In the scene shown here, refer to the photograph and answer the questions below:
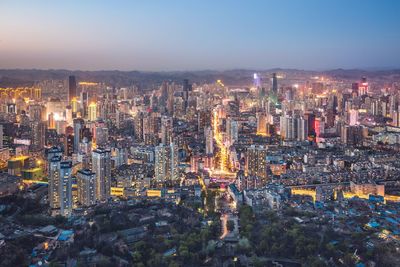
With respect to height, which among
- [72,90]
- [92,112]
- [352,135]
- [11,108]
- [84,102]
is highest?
[72,90]

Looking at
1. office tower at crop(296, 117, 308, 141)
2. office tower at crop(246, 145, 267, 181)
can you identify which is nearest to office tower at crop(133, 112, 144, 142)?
office tower at crop(296, 117, 308, 141)

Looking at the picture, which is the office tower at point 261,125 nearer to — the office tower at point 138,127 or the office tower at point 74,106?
the office tower at point 138,127

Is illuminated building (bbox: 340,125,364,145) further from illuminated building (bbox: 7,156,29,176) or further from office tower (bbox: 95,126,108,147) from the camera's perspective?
illuminated building (bbox: 7,156,29,176)

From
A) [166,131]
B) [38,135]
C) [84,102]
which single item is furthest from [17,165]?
[84,102]

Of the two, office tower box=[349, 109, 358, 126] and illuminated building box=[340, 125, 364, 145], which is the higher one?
office tower box=[349, 109, 358, 126]

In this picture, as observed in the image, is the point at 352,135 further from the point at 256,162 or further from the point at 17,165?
the point at 17,165

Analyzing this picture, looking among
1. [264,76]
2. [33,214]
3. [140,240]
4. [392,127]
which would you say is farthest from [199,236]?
[264,76]

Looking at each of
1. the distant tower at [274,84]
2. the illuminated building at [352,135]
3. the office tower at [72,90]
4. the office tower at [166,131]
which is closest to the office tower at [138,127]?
the office tower at [166,131]
